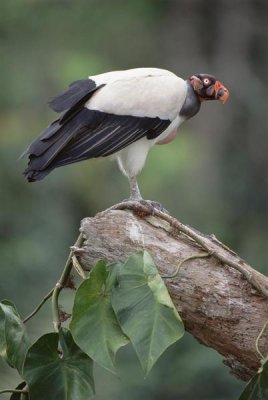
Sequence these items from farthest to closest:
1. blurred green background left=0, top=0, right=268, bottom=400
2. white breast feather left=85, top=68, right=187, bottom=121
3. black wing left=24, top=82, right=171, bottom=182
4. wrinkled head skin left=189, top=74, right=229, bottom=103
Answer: blurred green background left=0, top=0, right=268, bottom=400
wrinkled head skin left=189, top=74, right=229, bottom=103
white breast feather left=85, top=68, right=187, bottom=121
black wing left=24, top=82, right=171, bottom=182

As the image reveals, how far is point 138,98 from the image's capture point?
14.6 feet

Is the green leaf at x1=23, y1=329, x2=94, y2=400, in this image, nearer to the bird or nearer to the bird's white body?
the bird

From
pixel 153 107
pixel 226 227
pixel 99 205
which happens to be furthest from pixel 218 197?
pixel 153 107

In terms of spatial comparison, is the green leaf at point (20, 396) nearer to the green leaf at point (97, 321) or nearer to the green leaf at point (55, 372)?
the green leaf at point (55, 372)

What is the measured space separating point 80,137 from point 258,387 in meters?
1.34

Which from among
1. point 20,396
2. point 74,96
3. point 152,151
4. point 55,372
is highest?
point 74,96

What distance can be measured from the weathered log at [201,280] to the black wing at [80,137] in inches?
22.5

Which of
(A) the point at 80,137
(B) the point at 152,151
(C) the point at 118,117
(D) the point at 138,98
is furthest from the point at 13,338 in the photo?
(B) the point at 152,151

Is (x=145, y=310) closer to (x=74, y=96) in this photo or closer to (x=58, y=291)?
(x=58, y=291)

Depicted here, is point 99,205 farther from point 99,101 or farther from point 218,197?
point 99,101

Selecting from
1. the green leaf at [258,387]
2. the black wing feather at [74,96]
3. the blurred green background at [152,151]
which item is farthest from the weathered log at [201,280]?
the blurred green background at [152,151]

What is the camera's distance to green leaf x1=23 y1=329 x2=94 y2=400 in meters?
3.40

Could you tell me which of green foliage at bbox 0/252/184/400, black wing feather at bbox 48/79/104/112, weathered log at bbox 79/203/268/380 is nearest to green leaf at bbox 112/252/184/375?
green foliage at bbox 0/252/184/400

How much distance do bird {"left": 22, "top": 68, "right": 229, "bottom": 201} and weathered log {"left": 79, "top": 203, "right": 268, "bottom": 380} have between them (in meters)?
0.60
